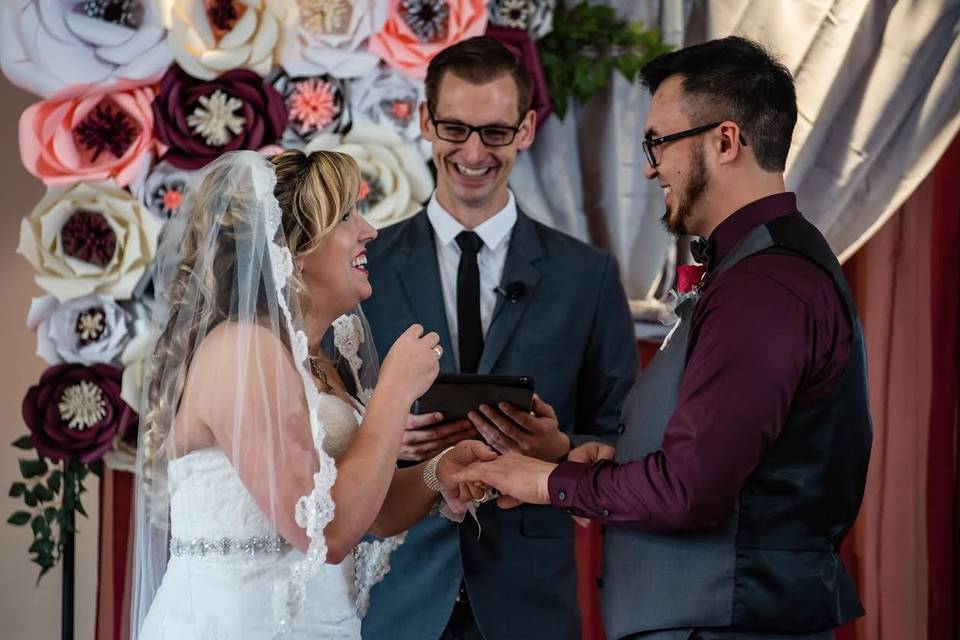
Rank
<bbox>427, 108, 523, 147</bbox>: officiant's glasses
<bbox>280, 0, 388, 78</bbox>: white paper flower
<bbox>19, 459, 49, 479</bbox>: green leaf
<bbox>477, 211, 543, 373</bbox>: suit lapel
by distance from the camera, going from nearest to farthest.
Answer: <bbox>477, 211, 543, 373</bbox>: suit lapel → <bbox>427, 108, 523, 147</bbox>: officiant's glasses → <bbox>280, 0, 388, 78</bbox>: white paper flower → <bbox>19, 459, 49, 479</bbox>: green leaf

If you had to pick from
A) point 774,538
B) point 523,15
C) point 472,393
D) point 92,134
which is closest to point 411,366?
point 472,393

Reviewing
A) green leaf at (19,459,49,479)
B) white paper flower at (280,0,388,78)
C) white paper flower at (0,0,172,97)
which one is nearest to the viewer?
white paper flower at (0,0,172,97)

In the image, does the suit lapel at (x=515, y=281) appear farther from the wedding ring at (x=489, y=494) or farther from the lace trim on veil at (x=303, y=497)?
the lace trim on veil at (x=303, y=497)

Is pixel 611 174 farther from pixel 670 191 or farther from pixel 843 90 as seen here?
pixel 670 191

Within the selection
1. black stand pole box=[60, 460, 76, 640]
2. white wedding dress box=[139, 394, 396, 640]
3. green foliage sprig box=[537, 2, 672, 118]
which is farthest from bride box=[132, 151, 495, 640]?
green foliage sprig box=[537, 2, 672, 118]

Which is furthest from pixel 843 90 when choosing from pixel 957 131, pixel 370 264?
pixel 370 264

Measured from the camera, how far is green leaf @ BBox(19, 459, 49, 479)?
11.2ft

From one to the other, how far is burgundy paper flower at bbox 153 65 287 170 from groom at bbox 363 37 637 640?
1.70ft

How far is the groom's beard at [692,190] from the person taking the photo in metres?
2.24

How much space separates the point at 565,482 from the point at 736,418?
1.25ft

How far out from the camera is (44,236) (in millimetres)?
3238

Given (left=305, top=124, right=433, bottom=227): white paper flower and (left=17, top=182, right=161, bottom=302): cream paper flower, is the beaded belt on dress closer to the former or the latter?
(left=17, top=182, right=161, bottom=302): cream paper flower

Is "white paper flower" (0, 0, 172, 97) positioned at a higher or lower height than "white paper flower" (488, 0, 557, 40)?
lower

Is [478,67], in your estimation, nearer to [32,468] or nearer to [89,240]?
[89,240]
